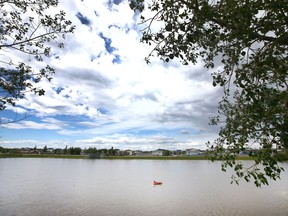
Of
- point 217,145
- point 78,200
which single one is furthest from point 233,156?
point 78,200

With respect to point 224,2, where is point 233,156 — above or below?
below

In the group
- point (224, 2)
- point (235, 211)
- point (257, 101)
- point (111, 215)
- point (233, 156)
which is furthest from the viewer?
point (235, 211)

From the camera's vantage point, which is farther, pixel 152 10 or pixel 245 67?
pixel 152 10

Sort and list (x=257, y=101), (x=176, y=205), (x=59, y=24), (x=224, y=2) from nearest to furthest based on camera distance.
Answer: (x=257, y=101) < (x=224, y=2) < (x=59, y=24) < (x=176, y=205)

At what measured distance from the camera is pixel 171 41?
21.4ft

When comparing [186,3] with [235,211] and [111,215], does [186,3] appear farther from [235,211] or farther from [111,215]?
[235,211]

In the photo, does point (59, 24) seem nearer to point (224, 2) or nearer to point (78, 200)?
point (224, 2)

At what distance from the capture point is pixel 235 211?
2339cm

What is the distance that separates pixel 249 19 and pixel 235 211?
21.7m

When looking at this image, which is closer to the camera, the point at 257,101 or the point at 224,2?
the point at 257,101

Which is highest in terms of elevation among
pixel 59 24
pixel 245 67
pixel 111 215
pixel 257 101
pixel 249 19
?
pixel 59 24

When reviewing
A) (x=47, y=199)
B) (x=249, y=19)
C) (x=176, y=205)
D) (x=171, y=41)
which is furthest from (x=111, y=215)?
(x=249, y=19)

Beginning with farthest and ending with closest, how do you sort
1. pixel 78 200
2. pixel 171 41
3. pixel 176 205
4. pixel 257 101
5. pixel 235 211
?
pixel 78 200 < pixel 176 205 < pixel 235 211 < pixel 171 41 < pixel 257 101

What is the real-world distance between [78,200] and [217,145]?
23.8 m
